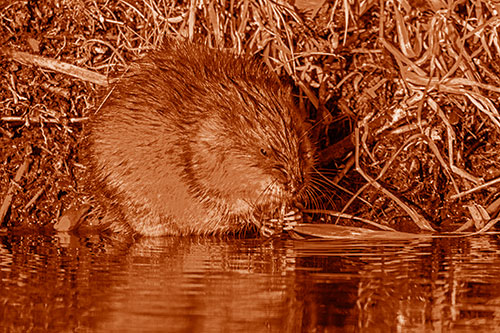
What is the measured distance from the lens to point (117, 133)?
513cm

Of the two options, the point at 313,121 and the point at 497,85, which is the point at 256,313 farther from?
the point at 497,85

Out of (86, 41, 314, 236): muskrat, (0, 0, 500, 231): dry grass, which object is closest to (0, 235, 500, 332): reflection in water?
(86, 41, 314, 236): muskrat

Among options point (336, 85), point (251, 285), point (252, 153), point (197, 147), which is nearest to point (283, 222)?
point (252, 153)

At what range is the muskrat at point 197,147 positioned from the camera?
16.5 feet

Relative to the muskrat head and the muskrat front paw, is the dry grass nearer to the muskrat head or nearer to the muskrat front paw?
the muskrat front paw

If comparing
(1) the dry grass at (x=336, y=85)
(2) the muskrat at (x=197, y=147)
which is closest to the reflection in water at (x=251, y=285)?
(2) the muskrat at (x=197, y=147)

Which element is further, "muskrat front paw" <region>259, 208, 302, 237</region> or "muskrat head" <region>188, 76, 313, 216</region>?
"muskrat front paw" <region>259, 208, 302, 237</region>

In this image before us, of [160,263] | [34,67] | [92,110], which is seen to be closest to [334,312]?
[160,263]

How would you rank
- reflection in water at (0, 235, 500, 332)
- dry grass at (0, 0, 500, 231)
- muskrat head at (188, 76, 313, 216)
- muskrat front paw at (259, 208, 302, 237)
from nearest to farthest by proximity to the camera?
reflection in water at (0, 235, 500, 332) < muskrat head at (188, 76, 313, 216) < muskrat front paw at (259, 208, 302, 237) < dry grass at (0, 0, 500, 231)

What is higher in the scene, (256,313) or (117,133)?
(117,133)

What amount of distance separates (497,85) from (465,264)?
1.69 m

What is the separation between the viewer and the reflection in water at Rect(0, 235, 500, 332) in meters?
3.10

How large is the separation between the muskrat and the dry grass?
19.2 inches

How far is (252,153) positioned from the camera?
5.00m
